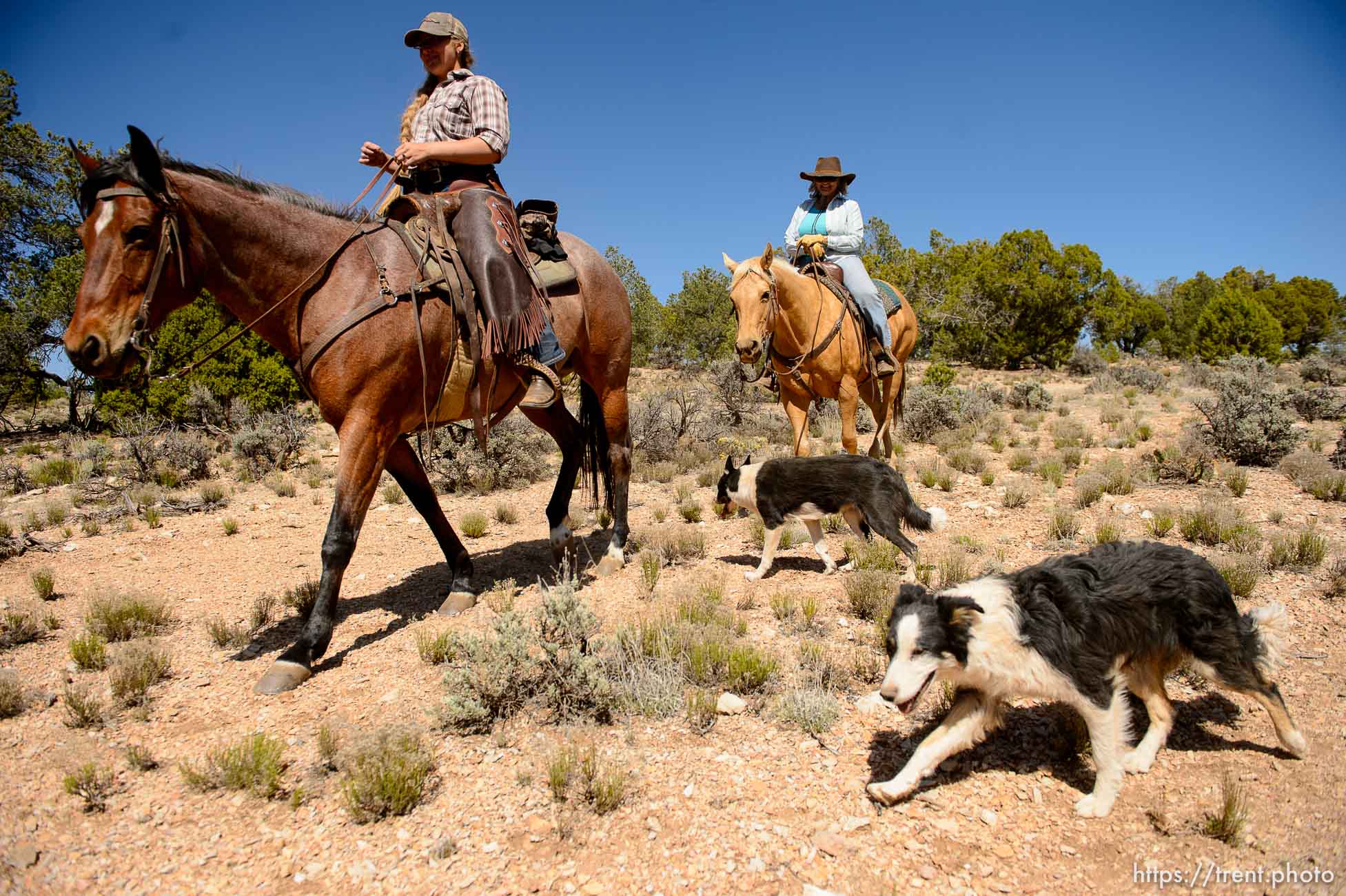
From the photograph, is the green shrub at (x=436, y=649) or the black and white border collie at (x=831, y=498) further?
the black and white border collie at (x=831, y=498)

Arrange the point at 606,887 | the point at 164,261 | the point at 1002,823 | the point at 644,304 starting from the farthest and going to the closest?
the point at 644,304 < the point at 164,261 < the point at 1002,823 < the point at 606,887

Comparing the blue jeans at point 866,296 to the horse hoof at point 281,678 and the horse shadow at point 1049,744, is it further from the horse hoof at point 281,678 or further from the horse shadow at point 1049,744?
the horse hoof at point 281,678

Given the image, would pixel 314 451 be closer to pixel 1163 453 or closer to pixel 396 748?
pixel 396 748

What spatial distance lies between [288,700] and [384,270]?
2786 millimetres

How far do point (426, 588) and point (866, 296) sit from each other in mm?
5998

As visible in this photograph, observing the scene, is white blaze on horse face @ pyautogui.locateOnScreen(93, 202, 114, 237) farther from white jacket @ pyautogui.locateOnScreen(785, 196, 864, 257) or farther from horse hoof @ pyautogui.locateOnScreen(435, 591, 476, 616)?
white jacket @ pyautogui.locateOnScreen(785, 196, 864, 257)

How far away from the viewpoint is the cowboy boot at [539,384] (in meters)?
5.12

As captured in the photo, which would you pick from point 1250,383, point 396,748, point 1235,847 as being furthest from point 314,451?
point 1250,383

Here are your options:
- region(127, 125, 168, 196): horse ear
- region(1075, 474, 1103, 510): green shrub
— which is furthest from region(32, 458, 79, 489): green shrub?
region(1075, 474, 1103, 510): green shrub

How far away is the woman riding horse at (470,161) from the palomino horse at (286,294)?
0.97 ft

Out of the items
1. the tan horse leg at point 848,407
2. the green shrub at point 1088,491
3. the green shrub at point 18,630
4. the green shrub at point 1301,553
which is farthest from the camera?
the green shrub at point 1088,491

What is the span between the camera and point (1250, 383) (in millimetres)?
10922

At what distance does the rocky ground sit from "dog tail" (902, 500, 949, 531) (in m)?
1.37

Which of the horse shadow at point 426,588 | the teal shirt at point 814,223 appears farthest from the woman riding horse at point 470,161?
the teal shirt at point 814,223
